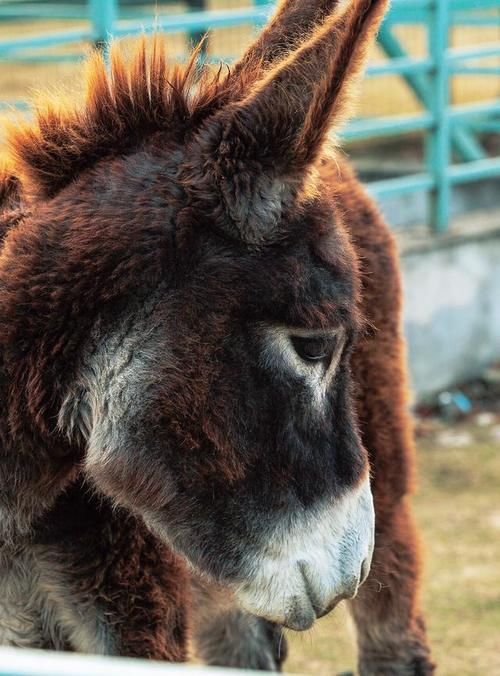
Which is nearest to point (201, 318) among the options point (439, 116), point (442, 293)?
point (442, 293)

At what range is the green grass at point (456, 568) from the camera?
442cm

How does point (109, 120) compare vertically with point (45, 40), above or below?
above

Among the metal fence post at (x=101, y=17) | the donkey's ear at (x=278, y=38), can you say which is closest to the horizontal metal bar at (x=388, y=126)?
the metal fence post at (x=101, y=17)

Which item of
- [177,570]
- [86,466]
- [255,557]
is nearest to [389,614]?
[177,570]

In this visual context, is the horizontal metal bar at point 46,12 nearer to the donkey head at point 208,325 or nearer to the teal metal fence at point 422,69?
the teal metal fence at point 422,69

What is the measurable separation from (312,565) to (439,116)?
16.8 ft

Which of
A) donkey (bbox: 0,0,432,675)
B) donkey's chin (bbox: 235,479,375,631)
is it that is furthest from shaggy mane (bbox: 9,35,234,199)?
donkey's chin (bbox: 235,479,375,631)

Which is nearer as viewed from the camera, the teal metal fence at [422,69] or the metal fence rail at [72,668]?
the metal fence rail at [72,668]

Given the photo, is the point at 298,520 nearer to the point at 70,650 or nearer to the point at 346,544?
the point at 346,544

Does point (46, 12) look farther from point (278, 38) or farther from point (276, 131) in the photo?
point (276, 131)

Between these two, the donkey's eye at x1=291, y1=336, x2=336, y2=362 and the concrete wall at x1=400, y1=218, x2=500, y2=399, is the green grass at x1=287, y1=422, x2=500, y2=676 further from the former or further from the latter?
the donkey's eye at x1=291, y1=336, x2=336, y2=362

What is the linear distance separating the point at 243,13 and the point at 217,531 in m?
4.59

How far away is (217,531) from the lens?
242 cm

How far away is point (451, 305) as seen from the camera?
7.05m
